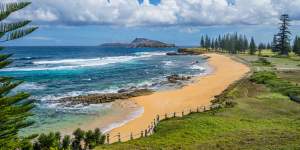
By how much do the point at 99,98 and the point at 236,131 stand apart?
22495 mm

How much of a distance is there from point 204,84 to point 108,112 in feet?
65.0

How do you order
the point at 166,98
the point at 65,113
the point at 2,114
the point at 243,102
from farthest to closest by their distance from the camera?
the point at 166,98 → the point at 65,113 → the point at 243,102 → the point at 2,114

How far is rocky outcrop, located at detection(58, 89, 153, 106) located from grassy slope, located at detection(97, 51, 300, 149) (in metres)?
15.1

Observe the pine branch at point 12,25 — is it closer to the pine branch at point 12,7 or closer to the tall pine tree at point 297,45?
the pine branch at point 12,7

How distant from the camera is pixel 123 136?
24953 mm

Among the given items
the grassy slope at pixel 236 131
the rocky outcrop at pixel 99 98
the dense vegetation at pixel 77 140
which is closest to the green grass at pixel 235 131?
the grassy slope at pixel 236 131

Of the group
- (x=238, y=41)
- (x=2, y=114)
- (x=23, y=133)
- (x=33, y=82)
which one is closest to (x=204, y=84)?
(x=33, y=82)

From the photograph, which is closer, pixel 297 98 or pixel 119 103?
pixel 297 98

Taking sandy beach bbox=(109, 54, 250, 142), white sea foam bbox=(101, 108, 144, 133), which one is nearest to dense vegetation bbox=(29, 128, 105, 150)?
sandy beach bbox=(109, 54, 250, 142)

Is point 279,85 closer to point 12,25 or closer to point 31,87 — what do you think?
point 31,87

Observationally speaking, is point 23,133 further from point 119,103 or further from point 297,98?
point 297,98

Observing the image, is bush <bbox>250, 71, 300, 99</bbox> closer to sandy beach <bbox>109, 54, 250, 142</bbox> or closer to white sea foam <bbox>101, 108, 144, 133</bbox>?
sandy beach <bbox>109, 54, 250, 142</bbox>

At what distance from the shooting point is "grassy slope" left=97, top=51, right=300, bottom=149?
57.0 feet

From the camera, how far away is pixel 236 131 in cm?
2006
